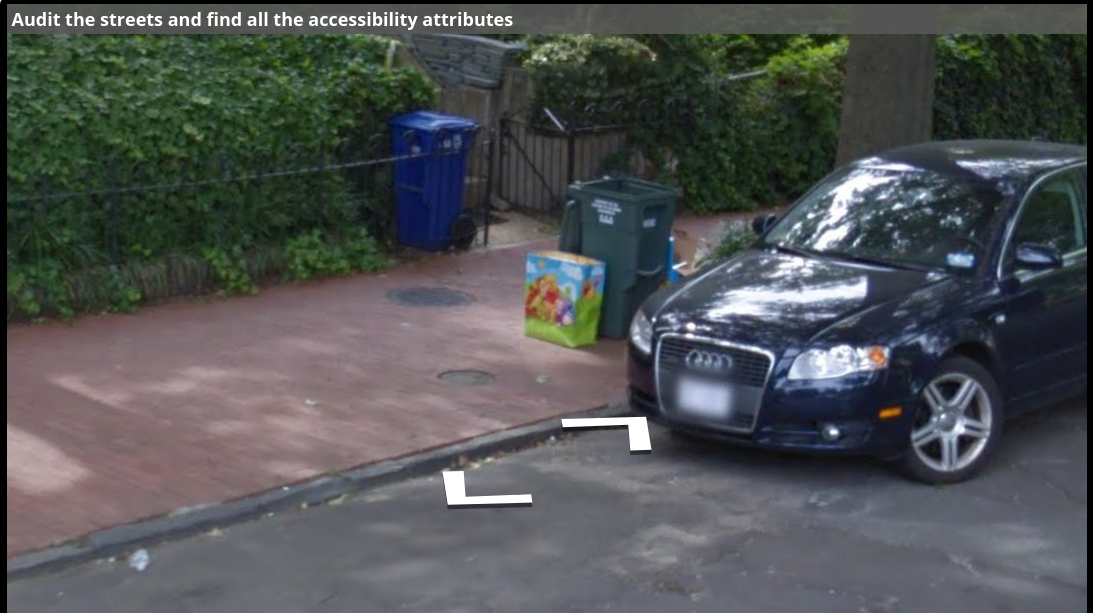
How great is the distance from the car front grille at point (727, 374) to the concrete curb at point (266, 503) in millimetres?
995

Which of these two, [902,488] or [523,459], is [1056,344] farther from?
[523,459]

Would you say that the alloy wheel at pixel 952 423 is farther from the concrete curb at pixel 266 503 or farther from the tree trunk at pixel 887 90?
the tree trunk at pixel 887 90

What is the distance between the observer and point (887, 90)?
1149 centimetres

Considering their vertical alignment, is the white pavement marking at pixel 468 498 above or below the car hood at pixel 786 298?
below

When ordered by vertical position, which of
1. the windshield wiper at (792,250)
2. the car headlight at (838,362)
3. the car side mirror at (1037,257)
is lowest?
the car headlight at (838,362)

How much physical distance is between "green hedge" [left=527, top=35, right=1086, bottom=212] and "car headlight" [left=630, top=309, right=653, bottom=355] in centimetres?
678

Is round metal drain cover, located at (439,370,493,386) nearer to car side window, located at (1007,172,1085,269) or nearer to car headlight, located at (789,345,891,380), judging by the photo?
car headlight, located at (789,345,891,380)

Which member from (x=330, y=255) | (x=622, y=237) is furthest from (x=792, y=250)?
(x=330, y=255)

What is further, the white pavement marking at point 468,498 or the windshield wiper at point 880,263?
the windshield wiper at point 880,263

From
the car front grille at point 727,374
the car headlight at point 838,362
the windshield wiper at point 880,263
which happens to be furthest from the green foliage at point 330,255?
the car headlight at point 838,362

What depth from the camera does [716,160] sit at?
16062mm

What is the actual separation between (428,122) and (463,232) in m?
1.04

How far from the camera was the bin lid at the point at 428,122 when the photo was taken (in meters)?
12.9

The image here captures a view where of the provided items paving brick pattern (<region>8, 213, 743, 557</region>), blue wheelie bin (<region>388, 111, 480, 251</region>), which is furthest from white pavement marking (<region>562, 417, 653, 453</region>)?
blue wheelie bin (<region>388, 111, 480, 251</region>)
